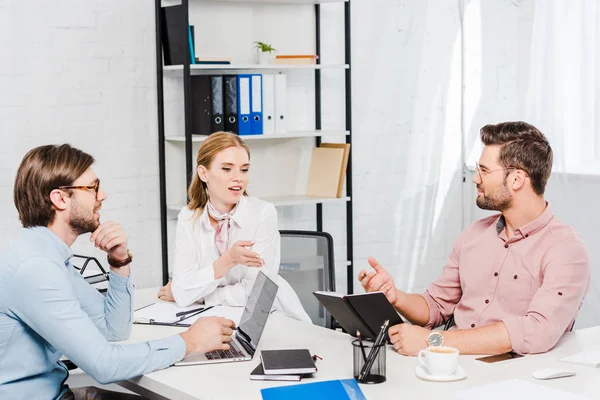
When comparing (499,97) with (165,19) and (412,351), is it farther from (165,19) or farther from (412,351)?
(412,351)

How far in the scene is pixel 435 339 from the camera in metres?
2.03

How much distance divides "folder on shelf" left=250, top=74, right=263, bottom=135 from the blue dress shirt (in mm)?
1915

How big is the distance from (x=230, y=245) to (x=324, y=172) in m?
1.45

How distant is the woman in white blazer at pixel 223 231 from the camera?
271 centimetres

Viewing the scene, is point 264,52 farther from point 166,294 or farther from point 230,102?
point 166,294

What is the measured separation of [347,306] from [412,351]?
0.64 ft

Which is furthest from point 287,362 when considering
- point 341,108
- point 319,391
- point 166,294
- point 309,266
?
point 341,108

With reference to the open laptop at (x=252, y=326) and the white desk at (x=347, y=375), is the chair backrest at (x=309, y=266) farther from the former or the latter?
the open laptop at (x=252, y=326)

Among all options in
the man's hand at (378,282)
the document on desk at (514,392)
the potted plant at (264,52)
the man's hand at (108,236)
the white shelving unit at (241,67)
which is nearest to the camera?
→ the document on desk at (514,392)

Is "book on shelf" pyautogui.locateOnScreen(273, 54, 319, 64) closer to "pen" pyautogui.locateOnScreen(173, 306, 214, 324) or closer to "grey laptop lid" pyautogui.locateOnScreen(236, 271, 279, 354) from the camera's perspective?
"pen" pyautogui.locateOnScreen(173, 306, 214, 324)

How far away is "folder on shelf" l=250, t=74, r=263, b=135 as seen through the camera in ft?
12.6

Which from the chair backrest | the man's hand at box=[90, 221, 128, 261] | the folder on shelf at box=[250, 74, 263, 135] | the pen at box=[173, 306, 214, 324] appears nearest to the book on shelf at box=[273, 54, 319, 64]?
the folder on shelf at box=[250, 74, 263, 135]

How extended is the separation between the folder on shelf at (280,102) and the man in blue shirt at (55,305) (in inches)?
71.8

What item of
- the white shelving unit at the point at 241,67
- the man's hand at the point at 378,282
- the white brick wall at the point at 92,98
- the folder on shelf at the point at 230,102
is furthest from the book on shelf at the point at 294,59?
the man's hand at the point at 378,282
